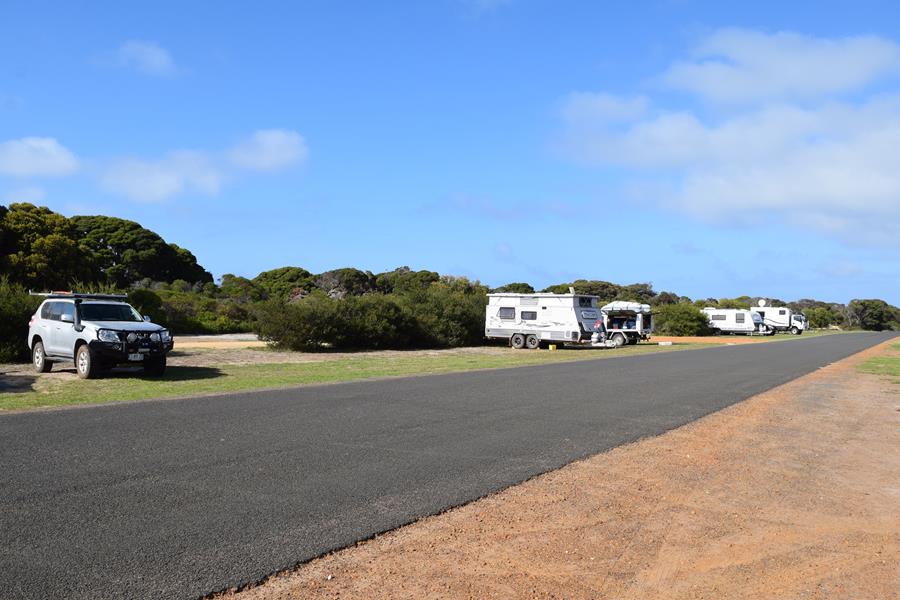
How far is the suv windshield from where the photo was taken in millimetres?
17641

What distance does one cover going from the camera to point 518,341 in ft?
124

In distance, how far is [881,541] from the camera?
5836 mm

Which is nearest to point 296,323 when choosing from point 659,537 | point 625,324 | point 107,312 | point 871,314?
point 107,312

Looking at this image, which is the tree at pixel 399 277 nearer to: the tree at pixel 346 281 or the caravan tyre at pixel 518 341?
the tree at pixel 346 281

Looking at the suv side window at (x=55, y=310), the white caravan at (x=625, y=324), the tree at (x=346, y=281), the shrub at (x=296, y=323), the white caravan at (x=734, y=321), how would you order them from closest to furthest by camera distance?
the suv side window at (x=55, y=310) < the shrub at (x=296, y=323) < the white caravan at (x=625, y=324) < the white caravan at (x=734, y=321) < the tree at (x=346, y=281)

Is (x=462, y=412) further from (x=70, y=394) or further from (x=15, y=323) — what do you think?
(x=15, y=323)

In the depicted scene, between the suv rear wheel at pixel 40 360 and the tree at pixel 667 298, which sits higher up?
the tree at pixel 667 298

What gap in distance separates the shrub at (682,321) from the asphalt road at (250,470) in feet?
166

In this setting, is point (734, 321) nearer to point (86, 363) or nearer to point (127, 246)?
point (127, 246)

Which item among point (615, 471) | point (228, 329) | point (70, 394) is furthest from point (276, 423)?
point (228, 329)

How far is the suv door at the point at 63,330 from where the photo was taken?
685 inches

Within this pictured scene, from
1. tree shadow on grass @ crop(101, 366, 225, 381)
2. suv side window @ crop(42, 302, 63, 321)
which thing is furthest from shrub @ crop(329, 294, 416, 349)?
suv side window @ crop(42, 302, 63, 321)

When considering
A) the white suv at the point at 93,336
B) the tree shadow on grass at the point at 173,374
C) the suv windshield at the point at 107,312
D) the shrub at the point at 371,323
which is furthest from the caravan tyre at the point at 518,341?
the suv windshield at the point at 107,312

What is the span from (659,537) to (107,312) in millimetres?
15804
